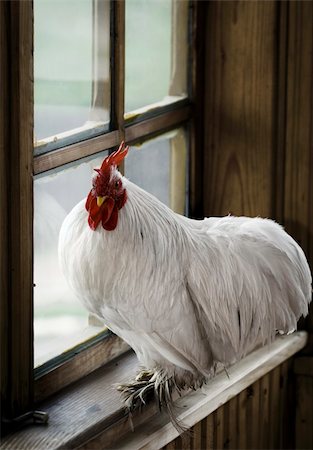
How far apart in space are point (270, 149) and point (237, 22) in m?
0.32

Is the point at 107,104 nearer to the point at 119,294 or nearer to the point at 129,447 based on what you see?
the point at 119,294

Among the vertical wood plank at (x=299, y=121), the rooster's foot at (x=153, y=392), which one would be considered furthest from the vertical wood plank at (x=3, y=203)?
the vertical wood plank at (x=299, y=121)

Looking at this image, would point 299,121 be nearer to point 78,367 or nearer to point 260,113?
point 260,113

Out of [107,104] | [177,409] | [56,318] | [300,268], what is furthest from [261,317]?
[107,104]

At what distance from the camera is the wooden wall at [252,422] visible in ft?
6.77

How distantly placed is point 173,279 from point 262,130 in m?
0.75

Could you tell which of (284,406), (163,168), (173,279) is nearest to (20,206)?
(173,279)

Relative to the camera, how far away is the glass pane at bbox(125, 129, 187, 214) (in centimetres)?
213

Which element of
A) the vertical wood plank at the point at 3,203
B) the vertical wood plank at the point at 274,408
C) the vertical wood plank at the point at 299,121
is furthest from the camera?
the vertical wood plank at the point at 274,408

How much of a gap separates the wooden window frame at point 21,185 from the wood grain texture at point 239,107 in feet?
1.40

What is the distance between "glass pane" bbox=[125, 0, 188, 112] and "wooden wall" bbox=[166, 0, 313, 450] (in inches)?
4.2

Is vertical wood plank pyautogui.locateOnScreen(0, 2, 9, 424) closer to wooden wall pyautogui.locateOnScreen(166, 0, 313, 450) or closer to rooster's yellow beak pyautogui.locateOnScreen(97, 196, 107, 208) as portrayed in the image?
rooster's yellow beak pyautogui.locateOnScreen(97, 196, 107, 208)

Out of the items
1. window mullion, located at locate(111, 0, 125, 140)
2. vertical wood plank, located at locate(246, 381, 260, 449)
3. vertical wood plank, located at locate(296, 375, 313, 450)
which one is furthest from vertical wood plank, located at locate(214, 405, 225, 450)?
window mullion, located at locate(111, 0, 125, 140)

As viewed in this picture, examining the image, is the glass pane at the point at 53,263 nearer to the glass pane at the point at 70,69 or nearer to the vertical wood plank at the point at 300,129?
the glass pane at the point at 70,69
